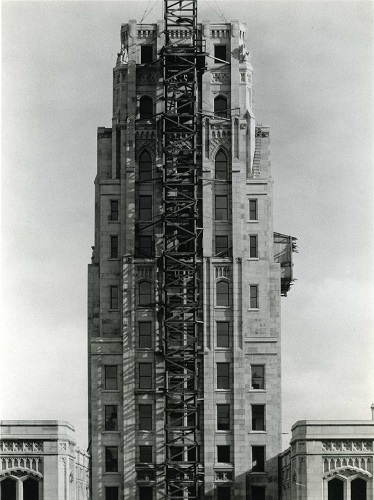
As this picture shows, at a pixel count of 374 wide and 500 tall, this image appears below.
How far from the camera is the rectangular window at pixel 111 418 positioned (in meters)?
117

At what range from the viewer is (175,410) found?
116125mm

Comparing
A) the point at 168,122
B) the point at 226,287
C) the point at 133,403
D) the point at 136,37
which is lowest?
the point at 133,403

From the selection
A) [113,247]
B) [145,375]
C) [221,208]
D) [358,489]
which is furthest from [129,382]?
[358,489]

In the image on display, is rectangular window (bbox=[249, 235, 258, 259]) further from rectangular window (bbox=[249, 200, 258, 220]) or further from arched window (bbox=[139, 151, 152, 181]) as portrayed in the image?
arched window (bbox=[139, 151, 152, 181])

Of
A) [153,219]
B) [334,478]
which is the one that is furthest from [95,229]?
[334,478]

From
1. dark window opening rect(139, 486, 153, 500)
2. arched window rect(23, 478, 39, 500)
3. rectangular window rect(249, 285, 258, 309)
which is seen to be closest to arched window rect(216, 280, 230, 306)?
rectangular window rect(249, 285, 258, 309)

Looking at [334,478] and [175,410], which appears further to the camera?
[175,410]

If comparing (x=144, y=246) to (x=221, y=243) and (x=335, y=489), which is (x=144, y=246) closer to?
(x=221, y=243)

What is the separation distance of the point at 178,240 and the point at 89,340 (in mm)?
11582

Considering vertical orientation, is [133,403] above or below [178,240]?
below

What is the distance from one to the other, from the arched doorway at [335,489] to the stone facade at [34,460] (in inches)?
756

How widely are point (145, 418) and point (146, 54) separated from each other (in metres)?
29.8

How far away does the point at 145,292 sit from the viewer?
119250 millimetres

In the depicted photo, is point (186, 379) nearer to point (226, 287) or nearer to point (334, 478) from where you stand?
point (226, 287)
